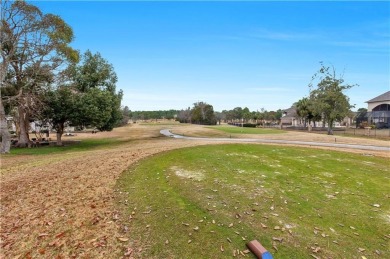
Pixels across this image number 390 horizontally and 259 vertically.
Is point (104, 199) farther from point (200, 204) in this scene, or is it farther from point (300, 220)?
point (300, 220)

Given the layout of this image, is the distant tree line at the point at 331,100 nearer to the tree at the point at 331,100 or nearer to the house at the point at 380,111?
the tree at the point at 331,100

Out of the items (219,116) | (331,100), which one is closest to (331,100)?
(331,100)

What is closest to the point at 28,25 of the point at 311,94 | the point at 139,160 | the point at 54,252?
the point at 139,160

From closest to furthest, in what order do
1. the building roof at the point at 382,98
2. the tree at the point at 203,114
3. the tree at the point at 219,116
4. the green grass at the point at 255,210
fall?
1. the green grass at the point at 255,210
2. the building roof at the point at 382,98
3. the tree at the point at 203,114
4. the tree at the point at 219,116

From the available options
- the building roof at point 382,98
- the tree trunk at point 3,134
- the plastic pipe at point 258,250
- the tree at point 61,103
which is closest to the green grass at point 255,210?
the plastic pipe at point 258,250

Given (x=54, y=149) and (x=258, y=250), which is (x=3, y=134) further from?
(x=258, y=250)

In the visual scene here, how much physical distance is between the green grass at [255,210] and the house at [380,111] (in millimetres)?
58901

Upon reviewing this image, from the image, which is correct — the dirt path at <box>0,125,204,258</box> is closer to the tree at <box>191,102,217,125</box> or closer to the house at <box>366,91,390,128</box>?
the house at <box>366,91,390,128</box>

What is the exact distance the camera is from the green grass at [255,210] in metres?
4.46

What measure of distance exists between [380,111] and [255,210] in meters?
68.8

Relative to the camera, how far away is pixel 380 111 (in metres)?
→ 55.3

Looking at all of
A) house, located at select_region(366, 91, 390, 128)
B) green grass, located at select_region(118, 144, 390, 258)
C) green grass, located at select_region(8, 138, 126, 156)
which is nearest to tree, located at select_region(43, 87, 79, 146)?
green grass, located at select_region(8, 138, 126, 156)

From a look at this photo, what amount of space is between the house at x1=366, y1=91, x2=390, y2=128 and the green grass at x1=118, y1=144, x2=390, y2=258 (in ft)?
193

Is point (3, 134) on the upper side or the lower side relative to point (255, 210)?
upper
